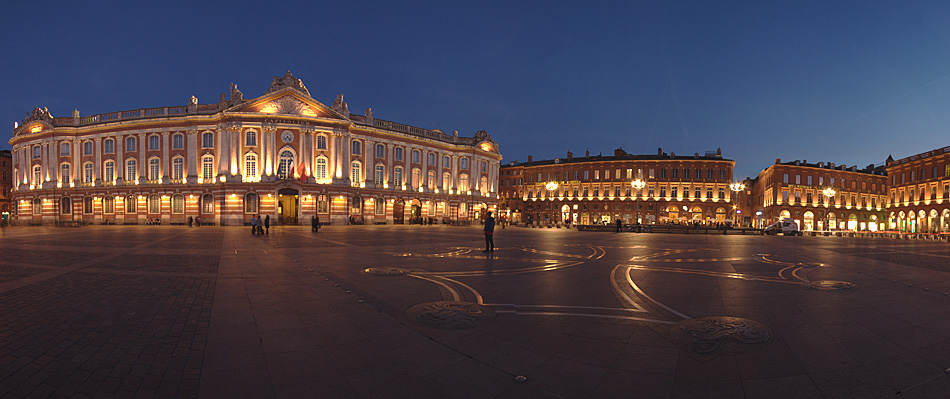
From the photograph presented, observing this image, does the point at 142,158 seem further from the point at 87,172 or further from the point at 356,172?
the point at 356,172

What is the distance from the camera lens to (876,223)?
74938 mm

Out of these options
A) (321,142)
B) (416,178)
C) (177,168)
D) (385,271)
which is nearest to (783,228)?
(416,178)

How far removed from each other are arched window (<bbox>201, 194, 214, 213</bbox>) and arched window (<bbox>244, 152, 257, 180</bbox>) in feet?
16.9

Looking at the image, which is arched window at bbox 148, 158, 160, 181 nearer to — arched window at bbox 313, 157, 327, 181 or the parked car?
arched window at bbox 313, 157, 327, 181

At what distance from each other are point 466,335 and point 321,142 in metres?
50.5

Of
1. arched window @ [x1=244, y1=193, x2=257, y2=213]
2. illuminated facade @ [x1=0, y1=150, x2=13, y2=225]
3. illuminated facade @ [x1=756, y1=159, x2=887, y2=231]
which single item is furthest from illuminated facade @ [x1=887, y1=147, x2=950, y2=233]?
illuminated facade @ [x1=0, y1=150, x2=13, y2=225]

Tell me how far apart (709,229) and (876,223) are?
58.9 m

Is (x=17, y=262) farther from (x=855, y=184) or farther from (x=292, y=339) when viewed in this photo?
(x=855, y=184)

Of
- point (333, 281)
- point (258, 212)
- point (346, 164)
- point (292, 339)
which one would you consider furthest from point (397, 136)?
point (292, 339)

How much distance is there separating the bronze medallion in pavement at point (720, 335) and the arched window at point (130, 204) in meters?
64.0

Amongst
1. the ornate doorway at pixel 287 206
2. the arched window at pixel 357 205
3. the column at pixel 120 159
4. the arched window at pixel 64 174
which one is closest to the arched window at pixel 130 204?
the column at pixel 120 159

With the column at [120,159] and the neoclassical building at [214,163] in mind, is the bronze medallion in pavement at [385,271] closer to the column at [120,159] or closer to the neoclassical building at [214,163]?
the neoclassical building at [214,163]

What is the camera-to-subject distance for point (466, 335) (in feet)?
18.0

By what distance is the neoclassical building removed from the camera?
160 feet
